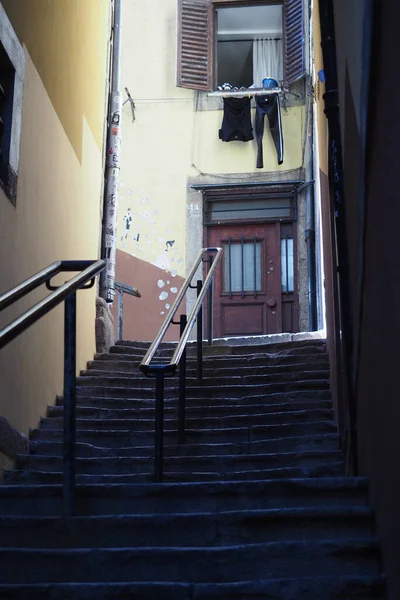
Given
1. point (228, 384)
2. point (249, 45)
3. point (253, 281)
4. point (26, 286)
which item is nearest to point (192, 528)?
point (26, 286)

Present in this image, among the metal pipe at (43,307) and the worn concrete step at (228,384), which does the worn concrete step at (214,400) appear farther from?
the metal pipe at (43,307)

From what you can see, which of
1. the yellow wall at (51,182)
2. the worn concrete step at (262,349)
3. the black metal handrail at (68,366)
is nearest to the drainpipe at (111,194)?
the yellow wall at (51,182)

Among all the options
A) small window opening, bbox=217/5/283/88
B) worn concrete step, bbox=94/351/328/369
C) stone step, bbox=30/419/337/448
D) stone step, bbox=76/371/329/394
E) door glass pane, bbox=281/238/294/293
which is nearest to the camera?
stone step, bbox=30/419/337/448

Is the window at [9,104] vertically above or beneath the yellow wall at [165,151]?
beneath

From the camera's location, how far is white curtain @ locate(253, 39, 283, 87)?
11383mm

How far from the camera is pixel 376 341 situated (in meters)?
2.72

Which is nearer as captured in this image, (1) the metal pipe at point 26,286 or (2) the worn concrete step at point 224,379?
(1) the metal pipe at point 26,286

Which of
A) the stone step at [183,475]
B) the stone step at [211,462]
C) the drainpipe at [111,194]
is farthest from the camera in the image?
the drainpipe at [111,194]

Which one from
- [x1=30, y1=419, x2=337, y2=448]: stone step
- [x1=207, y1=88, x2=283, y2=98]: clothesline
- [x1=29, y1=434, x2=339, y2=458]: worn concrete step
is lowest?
[x1=29, y1=434, x2=339, y2=458]: worn concrete step

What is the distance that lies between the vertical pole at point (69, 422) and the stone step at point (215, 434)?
1.57m

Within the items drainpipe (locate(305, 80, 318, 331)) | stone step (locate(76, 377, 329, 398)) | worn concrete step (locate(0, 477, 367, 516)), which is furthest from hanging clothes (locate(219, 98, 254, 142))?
worn concrete step (locate(0, 477, 367, 516))

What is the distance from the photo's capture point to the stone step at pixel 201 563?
2.98 metres

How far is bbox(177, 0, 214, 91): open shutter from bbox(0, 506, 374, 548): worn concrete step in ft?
28.2

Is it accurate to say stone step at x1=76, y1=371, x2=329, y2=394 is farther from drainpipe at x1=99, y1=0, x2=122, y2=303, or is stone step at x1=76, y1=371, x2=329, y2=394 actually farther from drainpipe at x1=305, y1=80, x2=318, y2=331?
drainpipe at x1=305, y1=80, x2=318, y2=331
